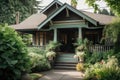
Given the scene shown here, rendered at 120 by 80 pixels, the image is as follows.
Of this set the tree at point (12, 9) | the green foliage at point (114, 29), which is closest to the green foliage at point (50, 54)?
the green foliage at point (114, 29)

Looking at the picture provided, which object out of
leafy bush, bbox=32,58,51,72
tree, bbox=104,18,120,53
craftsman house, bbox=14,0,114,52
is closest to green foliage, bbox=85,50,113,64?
tree, bbox=104,18,120,53

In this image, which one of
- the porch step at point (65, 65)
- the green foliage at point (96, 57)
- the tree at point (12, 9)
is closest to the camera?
the green foliage at point (96, 57)

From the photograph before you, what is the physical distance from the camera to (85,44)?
56.7 feet

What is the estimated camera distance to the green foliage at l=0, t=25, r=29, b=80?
984 cm

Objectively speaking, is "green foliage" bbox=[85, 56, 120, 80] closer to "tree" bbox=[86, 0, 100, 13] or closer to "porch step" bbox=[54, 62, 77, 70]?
"tree" bbox=[86, 0, 100, 13]

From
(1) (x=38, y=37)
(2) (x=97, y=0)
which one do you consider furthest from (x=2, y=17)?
(2) (x=97, y=0)

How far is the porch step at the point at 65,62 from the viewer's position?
55.7 ft

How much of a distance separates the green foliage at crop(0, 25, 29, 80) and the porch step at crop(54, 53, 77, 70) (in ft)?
20.4

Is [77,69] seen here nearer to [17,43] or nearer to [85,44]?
[85,44]

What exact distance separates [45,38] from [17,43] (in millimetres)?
12002

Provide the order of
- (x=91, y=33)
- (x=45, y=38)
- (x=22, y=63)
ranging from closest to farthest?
(x=22, y=63) < (x=91, y=33) < (x=45, y=38)

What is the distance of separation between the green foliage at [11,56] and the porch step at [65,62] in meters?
6.23

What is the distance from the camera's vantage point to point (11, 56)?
1018 centimetres

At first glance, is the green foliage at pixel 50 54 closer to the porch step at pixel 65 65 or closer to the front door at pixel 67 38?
the porch step at pixel 65 65
